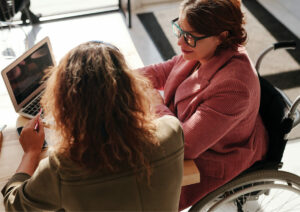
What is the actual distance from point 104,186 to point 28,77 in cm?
79

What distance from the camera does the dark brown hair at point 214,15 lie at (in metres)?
1.30

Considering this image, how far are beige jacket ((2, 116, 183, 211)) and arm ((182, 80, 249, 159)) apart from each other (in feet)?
0.81

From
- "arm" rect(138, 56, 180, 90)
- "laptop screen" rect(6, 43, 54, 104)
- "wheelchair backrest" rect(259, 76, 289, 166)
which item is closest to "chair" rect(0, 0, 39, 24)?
"laptop screen" rect(6, 43, 54, 104)

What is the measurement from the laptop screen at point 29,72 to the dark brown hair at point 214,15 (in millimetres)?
658

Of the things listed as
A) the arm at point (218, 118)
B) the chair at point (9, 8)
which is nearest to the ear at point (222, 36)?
the arm at point (218, 118)

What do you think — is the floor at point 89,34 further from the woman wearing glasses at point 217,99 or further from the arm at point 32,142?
the arm at point 32,142

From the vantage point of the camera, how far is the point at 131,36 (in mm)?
3227

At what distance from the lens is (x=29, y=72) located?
152 cm

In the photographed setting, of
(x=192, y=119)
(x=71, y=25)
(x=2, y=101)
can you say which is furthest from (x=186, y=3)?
(x=71, y=25)

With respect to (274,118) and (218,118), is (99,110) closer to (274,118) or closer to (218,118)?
(218,118)

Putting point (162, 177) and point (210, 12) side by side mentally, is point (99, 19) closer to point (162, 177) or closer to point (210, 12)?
point (210, 12)

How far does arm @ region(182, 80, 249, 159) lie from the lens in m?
1.29

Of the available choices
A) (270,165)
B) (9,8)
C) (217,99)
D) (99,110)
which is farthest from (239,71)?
(9,8)

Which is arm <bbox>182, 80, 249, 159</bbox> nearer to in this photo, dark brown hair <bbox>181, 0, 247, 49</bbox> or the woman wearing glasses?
the woman wearing glasses
